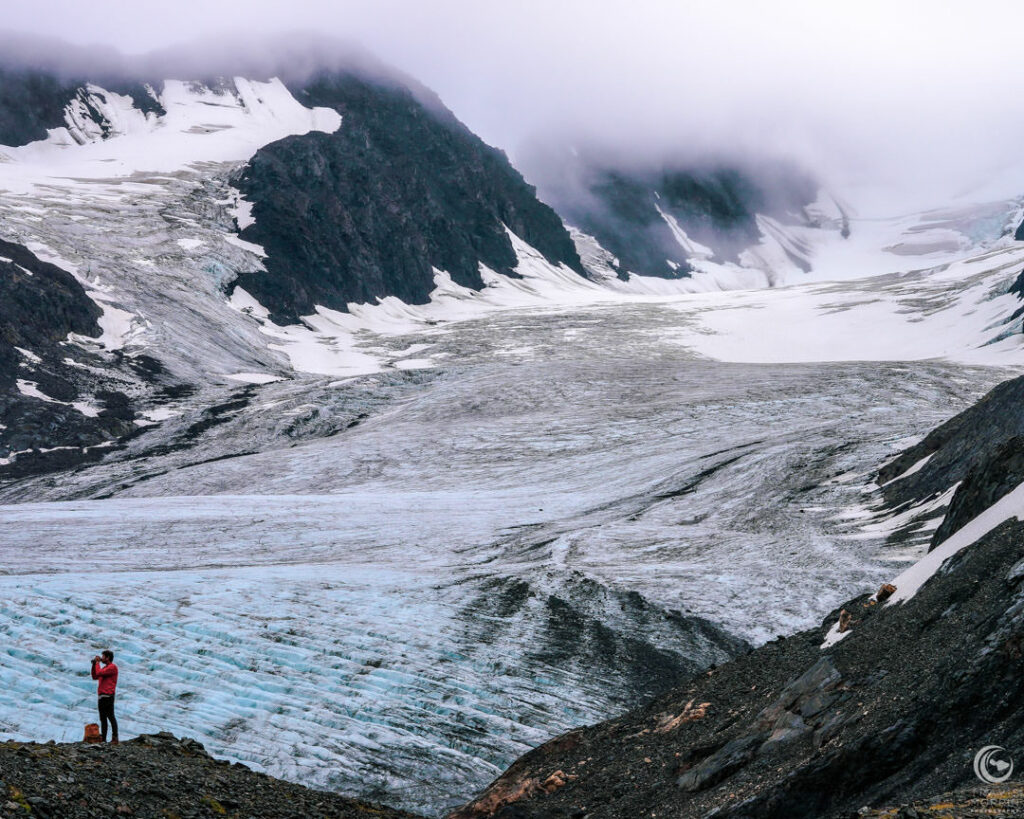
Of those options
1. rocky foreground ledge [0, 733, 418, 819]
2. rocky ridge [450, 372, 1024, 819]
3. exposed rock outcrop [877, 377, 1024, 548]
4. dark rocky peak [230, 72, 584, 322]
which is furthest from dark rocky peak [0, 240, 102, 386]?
rocky ridge [450, 372, 1024, 819]

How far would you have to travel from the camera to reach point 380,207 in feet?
374

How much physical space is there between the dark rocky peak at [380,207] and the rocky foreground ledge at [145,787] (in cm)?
7176

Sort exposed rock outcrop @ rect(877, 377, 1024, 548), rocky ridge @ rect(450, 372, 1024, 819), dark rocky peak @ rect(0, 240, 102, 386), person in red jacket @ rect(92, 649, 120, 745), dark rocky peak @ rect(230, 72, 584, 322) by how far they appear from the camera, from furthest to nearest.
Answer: dark rocky peak @ rect(230, 72, 584, 322) < dark rocky peak @ rect(0, 240, 102, 386) < exposed rock outcrop @ rect(877, 377, 1024, 548) < person in red jacket @ rect(92, 649, 120, 745) < rocky ridge @ rect(450, 372, 1024, 819)

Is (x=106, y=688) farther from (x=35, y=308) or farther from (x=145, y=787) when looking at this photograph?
(x=35, y=308)

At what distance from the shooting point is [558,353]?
69750mm

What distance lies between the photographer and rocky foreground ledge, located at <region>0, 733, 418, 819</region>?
7773 millimetres

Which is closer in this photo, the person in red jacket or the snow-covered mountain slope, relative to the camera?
the person in red jacket

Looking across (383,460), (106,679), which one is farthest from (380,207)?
(106,679)

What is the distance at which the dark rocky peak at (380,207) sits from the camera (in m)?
92.9

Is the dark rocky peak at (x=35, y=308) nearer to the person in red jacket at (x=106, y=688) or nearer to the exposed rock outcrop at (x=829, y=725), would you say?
the person in red jacket at (x=106, y=688)

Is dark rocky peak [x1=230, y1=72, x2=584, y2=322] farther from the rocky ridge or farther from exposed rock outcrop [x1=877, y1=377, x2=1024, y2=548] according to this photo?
the rocky ridge

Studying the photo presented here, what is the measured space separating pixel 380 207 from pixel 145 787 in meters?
109

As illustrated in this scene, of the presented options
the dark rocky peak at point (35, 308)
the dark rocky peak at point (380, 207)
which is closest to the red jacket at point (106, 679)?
the dark rocky peak at point (35, 308)

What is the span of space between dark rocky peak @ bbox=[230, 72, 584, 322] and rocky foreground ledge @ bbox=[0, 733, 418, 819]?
7176 cm
